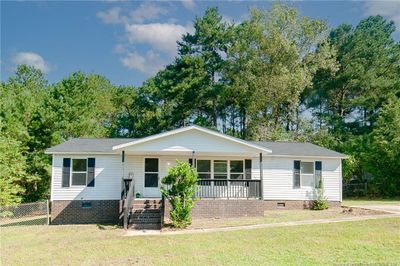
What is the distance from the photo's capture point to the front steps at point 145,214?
15.5 metres

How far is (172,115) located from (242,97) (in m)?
7.02

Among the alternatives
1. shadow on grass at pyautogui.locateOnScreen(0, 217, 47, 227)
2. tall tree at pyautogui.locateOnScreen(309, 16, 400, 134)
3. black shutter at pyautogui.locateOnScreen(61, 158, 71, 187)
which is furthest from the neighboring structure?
tall tree at pyautogui.locateOnScreen(309, 16, 400, 134)

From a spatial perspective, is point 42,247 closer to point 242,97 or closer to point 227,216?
point 227,216

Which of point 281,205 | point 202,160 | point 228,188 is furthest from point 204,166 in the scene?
point 281,205

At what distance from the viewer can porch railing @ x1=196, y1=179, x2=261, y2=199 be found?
17.6 meters

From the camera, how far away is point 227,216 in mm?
17062

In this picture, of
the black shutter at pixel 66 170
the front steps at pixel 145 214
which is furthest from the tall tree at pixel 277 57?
the black shutter at pixel 66 170

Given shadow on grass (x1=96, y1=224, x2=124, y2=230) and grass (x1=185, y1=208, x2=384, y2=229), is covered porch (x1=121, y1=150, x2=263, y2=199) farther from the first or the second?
shadow on grass (x1=96, y1=224, x2=124, y2=230)

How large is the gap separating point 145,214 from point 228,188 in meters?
4.38

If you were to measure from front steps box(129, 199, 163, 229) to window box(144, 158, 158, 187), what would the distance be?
2031 mm

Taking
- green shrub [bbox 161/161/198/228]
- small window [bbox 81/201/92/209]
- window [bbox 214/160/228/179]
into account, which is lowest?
small window [bbox 81/201/92/209]

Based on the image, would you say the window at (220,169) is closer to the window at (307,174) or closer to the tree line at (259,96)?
the window at (307,174)

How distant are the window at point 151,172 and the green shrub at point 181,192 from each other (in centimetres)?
398

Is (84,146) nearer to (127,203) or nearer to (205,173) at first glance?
(127,203)
